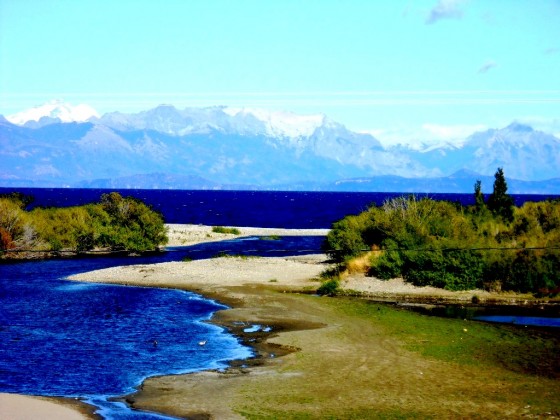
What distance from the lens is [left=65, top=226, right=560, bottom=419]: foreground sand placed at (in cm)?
2177

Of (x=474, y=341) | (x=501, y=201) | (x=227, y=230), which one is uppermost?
(x=501, y=201)

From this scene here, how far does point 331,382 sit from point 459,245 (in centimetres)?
2619

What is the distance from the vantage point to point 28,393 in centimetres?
2388

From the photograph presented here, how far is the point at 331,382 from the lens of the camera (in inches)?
977

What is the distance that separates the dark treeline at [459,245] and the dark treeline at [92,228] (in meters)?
25.8

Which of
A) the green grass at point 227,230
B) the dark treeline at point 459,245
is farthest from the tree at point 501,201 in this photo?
the green grass at point 227,230

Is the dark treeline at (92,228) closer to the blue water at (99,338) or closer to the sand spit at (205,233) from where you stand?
the sand spit at (205,233)

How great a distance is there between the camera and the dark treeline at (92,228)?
72.3 m

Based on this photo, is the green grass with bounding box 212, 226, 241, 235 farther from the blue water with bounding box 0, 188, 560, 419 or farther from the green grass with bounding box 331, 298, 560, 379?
the green grass with bounding box 331, 298, 560, 379

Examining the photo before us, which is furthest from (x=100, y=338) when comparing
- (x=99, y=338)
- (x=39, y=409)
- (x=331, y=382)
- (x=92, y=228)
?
(x=92, y=228)

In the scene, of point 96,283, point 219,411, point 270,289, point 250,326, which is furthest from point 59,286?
point 219,411

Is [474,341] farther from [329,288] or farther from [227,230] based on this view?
[227,230]

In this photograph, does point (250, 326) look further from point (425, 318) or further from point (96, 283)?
point (96, 283)

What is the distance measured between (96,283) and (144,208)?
27669mm
